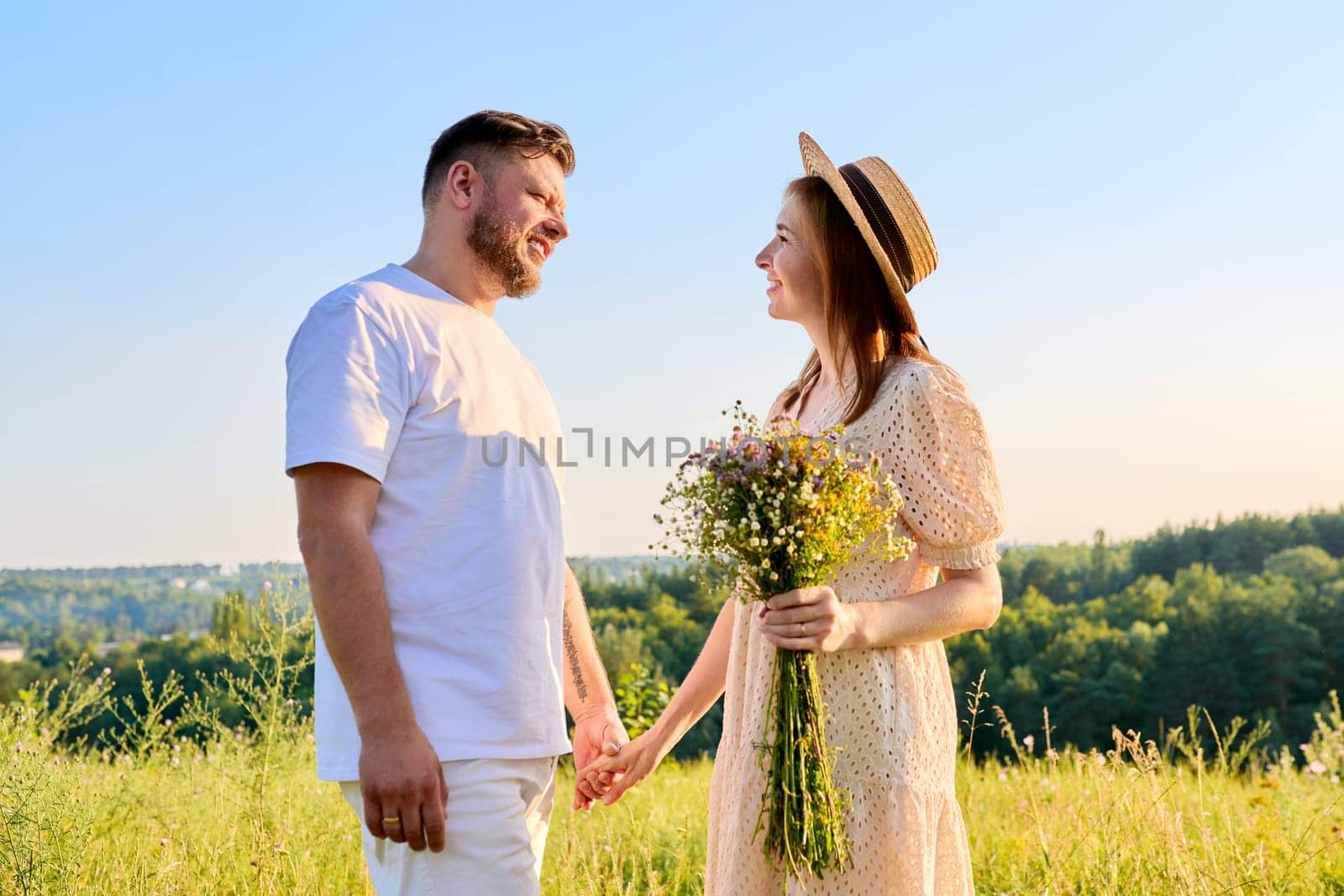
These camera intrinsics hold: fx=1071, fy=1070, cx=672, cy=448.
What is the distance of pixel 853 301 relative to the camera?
8.96ft

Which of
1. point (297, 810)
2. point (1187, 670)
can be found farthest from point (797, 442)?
point (1187, 670)

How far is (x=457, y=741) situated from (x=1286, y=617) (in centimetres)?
4286

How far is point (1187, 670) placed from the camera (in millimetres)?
37250

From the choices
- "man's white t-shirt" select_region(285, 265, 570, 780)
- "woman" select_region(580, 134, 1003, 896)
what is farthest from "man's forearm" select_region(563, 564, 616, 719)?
"man's white t-shirt" select_region(285, 265, 570, 780)

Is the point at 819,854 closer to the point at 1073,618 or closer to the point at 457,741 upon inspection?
the point at 457,741

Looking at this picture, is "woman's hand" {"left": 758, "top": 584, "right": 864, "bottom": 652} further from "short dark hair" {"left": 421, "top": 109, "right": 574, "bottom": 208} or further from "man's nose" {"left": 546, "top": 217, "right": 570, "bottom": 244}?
"short dark hair" {"left": 421, "top": 109, "right": 574, "bottom": 208}

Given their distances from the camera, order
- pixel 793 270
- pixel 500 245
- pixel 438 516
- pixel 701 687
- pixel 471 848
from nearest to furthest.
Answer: pixel 471 848 → pixel 438 516 → pixel 500 245 → pixel 793 270 → pixel 701 687

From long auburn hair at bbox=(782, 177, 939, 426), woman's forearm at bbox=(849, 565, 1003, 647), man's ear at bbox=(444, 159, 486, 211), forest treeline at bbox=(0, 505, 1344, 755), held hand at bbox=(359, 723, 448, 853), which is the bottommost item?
forest treeline at bbox=(0, 505, 1344, 755)

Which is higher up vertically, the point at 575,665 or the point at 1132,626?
the point at 575,665

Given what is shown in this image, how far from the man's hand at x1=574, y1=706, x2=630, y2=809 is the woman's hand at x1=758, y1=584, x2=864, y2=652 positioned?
0.98 meters

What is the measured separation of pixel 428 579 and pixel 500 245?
89cm

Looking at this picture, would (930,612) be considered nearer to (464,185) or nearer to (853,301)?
(853,301)

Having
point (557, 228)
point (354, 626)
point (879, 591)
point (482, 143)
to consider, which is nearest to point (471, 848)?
point (354, 626)

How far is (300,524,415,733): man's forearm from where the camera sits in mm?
2082
